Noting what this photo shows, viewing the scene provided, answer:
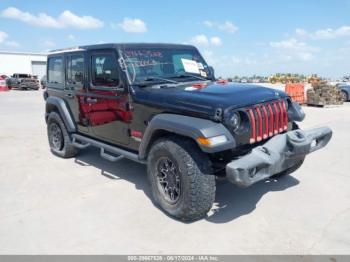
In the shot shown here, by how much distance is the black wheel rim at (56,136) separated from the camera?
6.22m

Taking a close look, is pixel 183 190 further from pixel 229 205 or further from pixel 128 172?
pixel 128 172

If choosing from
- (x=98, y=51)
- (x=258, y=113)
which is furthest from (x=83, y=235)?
(x=98, y=51)

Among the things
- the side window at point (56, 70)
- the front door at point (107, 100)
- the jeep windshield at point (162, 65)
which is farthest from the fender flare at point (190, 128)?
the side window at point (56, 70)

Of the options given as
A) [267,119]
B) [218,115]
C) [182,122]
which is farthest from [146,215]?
[267,119]

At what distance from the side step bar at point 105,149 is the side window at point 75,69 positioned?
938 mm

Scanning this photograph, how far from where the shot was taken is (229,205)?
159 inches

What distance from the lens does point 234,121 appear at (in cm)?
336

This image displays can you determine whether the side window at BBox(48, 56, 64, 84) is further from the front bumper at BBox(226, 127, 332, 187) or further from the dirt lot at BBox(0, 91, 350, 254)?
the front bumper at BBox(226, 127, 332, 187)

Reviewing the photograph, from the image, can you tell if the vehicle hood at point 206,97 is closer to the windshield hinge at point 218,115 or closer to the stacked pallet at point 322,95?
the windshield hinge at point 218,115

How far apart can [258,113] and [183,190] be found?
1154 millimetres

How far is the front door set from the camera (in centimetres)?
439

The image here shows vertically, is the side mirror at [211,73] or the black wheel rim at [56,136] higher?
the side mirror at [211,73]

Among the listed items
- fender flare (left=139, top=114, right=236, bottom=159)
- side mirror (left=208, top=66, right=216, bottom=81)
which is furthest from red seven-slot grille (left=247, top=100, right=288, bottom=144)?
side mirror (left=208, top=66, right=216, bottom=81)

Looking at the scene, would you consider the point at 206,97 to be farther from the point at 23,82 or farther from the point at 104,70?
the point at 23,82
